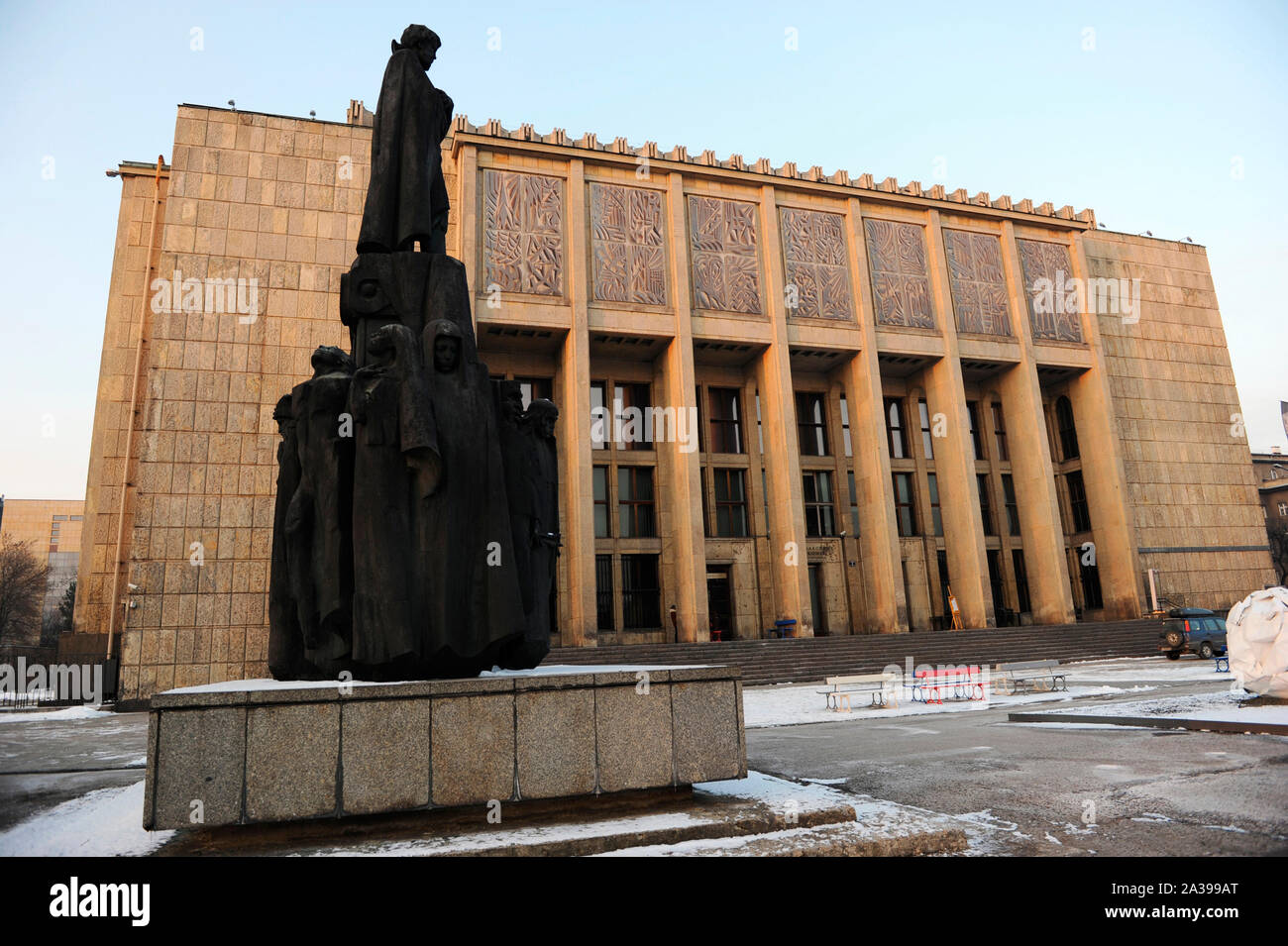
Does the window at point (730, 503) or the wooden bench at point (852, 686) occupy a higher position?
the window at point (730, 503)

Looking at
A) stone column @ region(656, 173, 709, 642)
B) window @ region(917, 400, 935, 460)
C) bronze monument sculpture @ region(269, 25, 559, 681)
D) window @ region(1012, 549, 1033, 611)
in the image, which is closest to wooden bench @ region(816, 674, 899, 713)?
bronze monument sculpture @ region(269, 25, 559, 681)

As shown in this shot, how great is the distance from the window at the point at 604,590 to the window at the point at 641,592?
570mm

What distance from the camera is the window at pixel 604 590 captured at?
3123 centimetres

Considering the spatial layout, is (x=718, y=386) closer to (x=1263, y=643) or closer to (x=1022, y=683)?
(x=1022, y=683)

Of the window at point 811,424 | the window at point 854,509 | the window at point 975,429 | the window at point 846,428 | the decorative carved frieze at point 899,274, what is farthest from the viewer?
the window at point 975,429

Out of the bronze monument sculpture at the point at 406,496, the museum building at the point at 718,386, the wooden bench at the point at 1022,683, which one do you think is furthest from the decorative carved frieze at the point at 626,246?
the bronze monument sculpture at the point at 406,496

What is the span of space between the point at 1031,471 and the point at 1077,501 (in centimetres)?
544

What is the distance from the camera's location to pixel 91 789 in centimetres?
727

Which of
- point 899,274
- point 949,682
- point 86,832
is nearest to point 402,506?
point 86,832

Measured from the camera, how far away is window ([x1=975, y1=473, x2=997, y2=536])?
3725 cm

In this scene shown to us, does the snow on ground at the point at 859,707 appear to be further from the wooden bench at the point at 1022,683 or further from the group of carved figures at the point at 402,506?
the group of carved figures at the point at 402,506

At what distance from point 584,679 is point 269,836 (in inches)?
82.0
